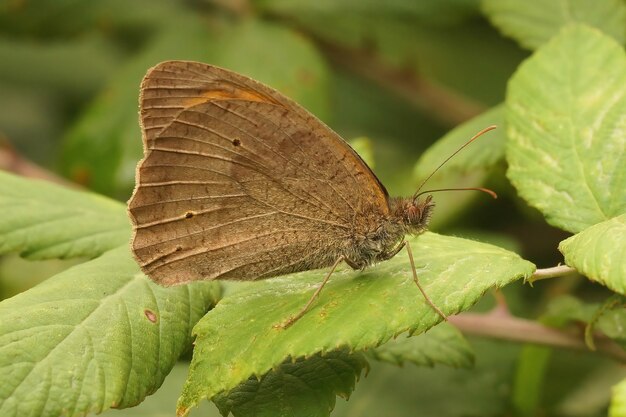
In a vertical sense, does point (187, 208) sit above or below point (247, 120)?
below

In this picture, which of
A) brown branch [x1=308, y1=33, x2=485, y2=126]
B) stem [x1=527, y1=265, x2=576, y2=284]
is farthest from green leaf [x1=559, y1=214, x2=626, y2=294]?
brown branch [x1=308, y1=33, x2=485, y2=126]

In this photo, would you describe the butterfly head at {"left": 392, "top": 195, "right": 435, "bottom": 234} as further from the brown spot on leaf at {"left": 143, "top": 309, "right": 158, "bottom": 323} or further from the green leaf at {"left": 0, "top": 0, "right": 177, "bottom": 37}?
the green leaf at {"left": 0, "top": 0, "right": 177, "bottom": 37}

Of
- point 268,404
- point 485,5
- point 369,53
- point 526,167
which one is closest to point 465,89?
point 369,53

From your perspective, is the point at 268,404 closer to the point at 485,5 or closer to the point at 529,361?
the point at 529,361

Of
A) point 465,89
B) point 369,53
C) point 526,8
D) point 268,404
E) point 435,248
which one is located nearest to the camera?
point 268,404

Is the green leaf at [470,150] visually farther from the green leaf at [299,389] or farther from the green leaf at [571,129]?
the green leaf at [299,389]

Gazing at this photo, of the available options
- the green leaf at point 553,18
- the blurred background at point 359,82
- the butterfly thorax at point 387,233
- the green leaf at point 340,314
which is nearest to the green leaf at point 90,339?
the green leaf at point 340,314
